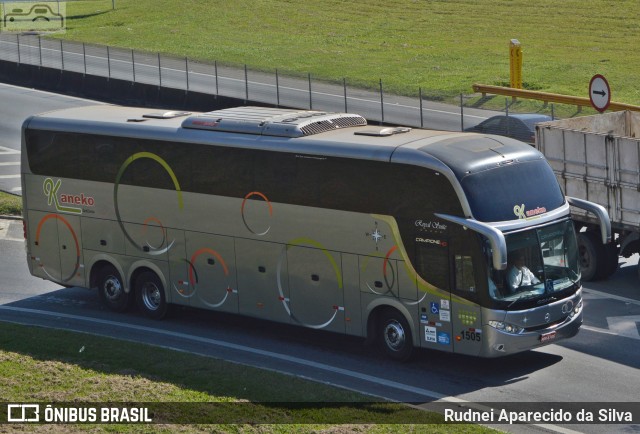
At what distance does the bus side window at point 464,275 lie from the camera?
1709 centimetres

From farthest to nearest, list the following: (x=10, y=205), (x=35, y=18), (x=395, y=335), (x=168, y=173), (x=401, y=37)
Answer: (x=35, y=18) → (x=401, y=37) → (x=10, y=205) → (x=168, y=173) → (x=395, y=335)

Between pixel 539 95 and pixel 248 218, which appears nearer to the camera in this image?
pixel 248 218

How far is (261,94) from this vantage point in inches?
1748

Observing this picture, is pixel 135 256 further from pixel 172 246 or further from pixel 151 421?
pixel 151 421

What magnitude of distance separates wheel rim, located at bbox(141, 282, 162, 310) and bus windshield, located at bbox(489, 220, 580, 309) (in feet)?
24.0

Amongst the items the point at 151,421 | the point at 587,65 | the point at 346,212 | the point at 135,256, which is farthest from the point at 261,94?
the point at 151,421

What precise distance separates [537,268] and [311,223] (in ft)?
12.4

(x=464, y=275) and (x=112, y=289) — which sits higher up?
(x=464, y=275)

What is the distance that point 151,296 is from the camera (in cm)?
2184

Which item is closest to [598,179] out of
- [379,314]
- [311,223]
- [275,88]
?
[379,314]

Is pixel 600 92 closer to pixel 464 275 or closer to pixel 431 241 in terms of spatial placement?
pixel 431 241

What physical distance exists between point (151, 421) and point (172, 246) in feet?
20.9

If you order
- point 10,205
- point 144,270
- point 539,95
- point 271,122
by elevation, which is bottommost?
point 10,205

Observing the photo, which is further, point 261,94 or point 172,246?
point 261,94
